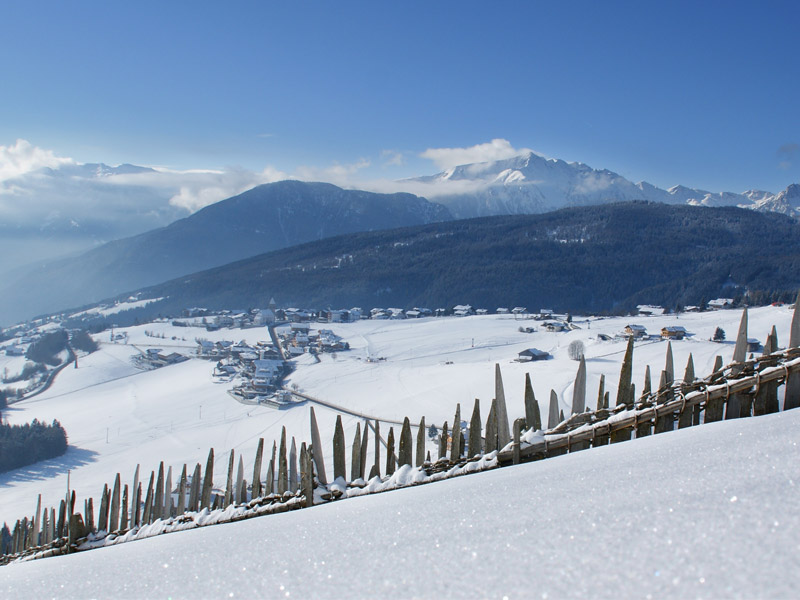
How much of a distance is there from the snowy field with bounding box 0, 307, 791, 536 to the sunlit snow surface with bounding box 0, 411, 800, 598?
2287 cm

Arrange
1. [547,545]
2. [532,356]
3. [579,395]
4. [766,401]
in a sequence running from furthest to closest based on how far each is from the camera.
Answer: [532,356] < [579,395] < [766,401] < [547,545]

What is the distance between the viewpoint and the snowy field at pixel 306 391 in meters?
35.8

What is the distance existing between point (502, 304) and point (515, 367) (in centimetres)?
10533

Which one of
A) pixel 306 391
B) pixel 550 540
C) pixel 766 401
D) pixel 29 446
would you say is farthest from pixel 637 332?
pixel 550 540

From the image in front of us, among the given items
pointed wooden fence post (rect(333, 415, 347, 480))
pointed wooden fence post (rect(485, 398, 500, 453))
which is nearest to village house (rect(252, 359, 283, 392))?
pointed wooden fence post (rect(333, 415, 347, 480))

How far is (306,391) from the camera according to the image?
5247cm

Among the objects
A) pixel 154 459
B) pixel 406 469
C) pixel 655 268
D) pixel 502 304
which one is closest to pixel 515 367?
pixel 154 459

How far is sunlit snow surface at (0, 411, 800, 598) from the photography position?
1.15 meters

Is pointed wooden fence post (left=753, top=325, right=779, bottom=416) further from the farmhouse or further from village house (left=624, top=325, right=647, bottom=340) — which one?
village house (left=624, top=325, right=647, bottom=340)

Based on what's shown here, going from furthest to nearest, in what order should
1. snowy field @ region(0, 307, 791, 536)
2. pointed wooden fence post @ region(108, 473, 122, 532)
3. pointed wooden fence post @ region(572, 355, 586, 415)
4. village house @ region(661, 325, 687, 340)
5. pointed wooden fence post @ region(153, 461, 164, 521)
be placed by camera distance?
1. village house @ region(661, 325, 687, 340)
2. snowy field @ region(0, 307, 791, 536)
3. pointed wooden fence post @ region(108, 473, 122, 532)
4. pointed wooden fence post @ region(153, 461, 164, 521)
5. pointed wooden fence post @ region(572, 355, 586, 415)

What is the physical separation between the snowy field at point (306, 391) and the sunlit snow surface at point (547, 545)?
22.9 metres

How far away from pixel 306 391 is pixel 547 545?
52.6 meters

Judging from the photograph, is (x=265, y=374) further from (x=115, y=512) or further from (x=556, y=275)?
(x=556, y=275)

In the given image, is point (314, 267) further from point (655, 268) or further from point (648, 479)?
point (648, 479)
